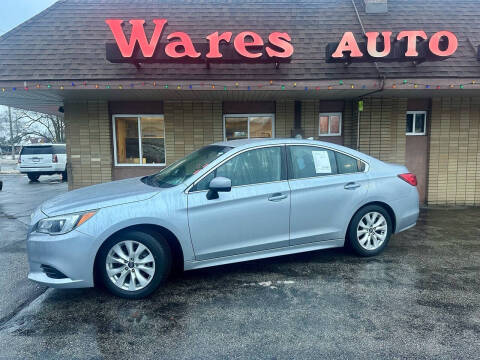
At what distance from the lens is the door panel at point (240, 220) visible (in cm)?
379

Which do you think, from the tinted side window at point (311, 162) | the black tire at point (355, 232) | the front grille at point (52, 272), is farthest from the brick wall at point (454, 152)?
the front grille at point (52, 272)

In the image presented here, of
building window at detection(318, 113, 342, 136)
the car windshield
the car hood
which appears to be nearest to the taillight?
the car windshield

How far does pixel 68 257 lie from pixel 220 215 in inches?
62.0

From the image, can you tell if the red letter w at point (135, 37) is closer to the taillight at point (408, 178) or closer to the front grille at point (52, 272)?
the front grille at point (52, 272)

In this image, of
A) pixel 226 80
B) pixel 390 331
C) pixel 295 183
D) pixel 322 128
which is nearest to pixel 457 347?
pixel 390 331

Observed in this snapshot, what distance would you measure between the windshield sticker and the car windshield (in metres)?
1.16

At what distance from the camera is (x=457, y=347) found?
277 cm

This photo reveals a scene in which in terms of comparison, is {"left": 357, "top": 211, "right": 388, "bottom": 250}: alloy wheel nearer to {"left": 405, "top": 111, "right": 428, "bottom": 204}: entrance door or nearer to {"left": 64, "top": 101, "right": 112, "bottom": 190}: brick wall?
{"left": 405, "top": 111, "right": 428, "bottom": 204}: entrance door

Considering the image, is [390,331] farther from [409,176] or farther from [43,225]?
[43,225]

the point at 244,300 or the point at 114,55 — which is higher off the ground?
the point at 114,55

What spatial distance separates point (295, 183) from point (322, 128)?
500 centimetres

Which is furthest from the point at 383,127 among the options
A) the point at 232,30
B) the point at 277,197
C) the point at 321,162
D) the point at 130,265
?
the point at 130,265

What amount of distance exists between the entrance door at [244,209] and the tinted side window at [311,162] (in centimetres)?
17

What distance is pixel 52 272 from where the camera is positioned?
3.40 metres
